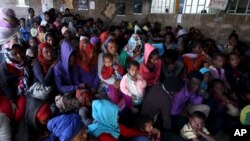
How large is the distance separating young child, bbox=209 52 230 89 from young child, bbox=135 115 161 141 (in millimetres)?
1316

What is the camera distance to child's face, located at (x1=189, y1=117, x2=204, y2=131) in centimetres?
209

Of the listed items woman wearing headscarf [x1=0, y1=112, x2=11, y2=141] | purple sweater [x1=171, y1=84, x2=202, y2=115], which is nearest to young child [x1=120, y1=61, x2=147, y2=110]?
purple sweater [x1=171, y1=84, x2=202, y2=115]

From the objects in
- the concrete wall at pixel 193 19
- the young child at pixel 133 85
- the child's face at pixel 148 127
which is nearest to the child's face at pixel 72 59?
the young child at pixel 133 85

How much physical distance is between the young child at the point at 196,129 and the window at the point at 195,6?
4.10 meters

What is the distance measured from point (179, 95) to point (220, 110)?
779 millimetres

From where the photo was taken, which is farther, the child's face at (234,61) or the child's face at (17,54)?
the child's face at (234,61)

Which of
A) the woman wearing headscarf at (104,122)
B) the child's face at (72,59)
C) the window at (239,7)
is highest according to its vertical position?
the window at (239,7)

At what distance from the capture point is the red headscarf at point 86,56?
8.93 ft

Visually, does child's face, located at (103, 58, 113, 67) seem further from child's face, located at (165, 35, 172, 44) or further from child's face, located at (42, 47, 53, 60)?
child's face, located at (165, 35, 172, 44)

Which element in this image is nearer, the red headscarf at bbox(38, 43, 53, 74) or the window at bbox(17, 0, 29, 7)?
the red headscarf at bbox(38, 43, 53, 74)

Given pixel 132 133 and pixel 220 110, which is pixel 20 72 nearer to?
pixel 132 133

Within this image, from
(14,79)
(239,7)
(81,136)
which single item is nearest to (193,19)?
(239,7)

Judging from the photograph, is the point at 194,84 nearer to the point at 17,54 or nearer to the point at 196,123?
the point at 196,123

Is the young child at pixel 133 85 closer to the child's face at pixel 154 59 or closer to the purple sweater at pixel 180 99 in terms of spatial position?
the child's face at pixel 154 59
